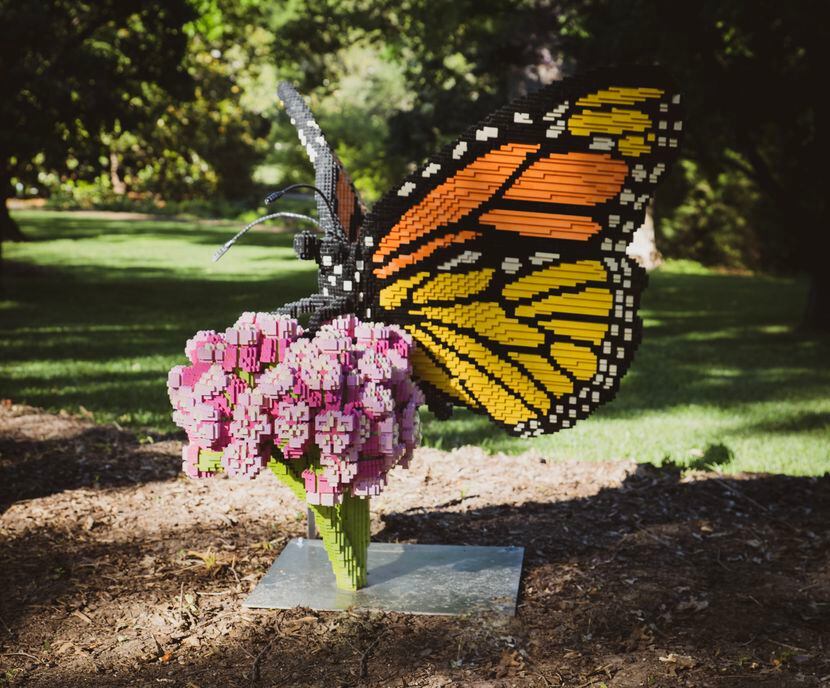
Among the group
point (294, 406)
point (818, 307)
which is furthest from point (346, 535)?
point (818, 307)

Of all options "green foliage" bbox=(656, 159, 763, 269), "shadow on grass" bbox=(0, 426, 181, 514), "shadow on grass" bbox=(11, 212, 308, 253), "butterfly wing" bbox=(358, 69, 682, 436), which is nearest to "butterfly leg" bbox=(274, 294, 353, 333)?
"butterfly wing" bbox=(358, 69, 682, 436)

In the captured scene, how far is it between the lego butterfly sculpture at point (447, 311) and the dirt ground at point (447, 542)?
0.57 metres

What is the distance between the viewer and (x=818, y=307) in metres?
12.2

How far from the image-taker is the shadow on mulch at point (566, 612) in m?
3.24

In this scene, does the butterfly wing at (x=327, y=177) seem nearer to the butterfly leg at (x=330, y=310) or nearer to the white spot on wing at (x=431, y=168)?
the butterfly leg at (x=330, y=310)

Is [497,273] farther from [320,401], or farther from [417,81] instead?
[417,81]

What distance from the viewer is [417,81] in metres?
18.3

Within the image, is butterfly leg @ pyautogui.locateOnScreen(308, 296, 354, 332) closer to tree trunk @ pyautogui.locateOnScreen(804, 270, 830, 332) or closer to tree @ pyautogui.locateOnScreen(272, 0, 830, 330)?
tree @ pyautogui.locateOnScreen(272, 0, 830, 330)

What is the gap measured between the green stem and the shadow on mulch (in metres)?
0.22

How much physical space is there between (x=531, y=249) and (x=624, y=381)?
5885 mm

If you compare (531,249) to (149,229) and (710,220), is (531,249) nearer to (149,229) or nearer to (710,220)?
(710,220)

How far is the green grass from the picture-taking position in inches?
273

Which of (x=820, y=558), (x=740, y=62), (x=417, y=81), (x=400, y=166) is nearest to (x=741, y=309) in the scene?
(x=740, y=62)

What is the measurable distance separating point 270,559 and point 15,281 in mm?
13215
